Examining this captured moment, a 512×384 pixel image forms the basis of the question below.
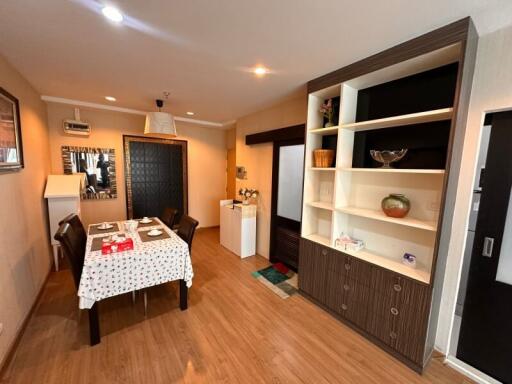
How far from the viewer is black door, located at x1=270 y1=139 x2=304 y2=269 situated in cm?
317

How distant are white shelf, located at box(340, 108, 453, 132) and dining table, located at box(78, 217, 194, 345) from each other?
2.11 metres

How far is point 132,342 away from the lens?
6.25 feet

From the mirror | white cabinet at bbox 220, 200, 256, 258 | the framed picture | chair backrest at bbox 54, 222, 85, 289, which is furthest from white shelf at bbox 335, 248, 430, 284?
the mirror

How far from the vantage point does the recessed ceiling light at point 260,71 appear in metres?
2.16

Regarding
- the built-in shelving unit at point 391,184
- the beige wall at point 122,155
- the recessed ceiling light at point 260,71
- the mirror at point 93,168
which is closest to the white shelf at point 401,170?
the built-in shelving unit at point 391,184

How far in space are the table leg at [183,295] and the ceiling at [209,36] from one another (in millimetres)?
2218

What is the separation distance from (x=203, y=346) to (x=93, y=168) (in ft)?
11.8

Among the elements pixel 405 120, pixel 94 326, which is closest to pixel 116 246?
pixel 94 326

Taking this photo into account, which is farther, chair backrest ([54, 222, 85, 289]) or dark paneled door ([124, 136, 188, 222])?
dark paneled door ([124, 136, 188, 222])

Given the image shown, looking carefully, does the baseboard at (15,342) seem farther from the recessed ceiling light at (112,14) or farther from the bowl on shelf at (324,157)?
the bowl on shelf at (324,157)

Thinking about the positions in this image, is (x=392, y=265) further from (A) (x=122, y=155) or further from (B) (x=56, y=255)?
(A) (x=122, y=155)

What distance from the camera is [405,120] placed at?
1813 mm

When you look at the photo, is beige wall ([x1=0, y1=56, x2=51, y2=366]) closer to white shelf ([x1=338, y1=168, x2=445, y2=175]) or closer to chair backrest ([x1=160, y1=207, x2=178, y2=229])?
chair backrest ([x1=160, y1=207, x2=178, y2=229])

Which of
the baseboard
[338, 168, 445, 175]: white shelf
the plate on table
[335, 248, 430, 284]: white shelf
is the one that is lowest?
the baseboard
